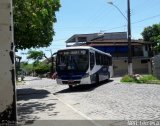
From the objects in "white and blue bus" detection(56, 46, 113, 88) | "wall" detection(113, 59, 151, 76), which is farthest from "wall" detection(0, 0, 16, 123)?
"wall" detection(113, 59, 151, 76)

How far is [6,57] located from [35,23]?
15331 mm

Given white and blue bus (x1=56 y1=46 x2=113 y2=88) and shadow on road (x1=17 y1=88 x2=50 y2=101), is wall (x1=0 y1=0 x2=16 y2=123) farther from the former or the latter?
white and blue bus (x1=56 y1=46 x2=113 y2=88)

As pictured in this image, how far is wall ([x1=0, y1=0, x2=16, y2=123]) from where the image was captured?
5.86 meters

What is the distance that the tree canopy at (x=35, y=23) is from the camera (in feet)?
63.9

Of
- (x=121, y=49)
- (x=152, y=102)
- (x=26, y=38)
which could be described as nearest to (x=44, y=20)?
(x=26, y=38)

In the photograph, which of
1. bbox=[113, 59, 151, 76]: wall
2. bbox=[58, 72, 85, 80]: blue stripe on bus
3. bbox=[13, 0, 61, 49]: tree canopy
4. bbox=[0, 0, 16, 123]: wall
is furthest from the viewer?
bbox=[113, 59, 151, 76]: wall

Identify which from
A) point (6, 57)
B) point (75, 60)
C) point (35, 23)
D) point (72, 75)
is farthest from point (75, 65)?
point (6, 57)

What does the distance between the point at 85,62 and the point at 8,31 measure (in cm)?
2026

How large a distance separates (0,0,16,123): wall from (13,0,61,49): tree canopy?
43.5ft

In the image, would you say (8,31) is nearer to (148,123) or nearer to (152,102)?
(148,123)

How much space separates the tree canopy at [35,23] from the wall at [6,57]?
522 inches

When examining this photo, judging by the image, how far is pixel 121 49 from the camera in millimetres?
65750

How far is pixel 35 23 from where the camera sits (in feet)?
68.8

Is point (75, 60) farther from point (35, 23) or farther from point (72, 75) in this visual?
point (35, 23)
